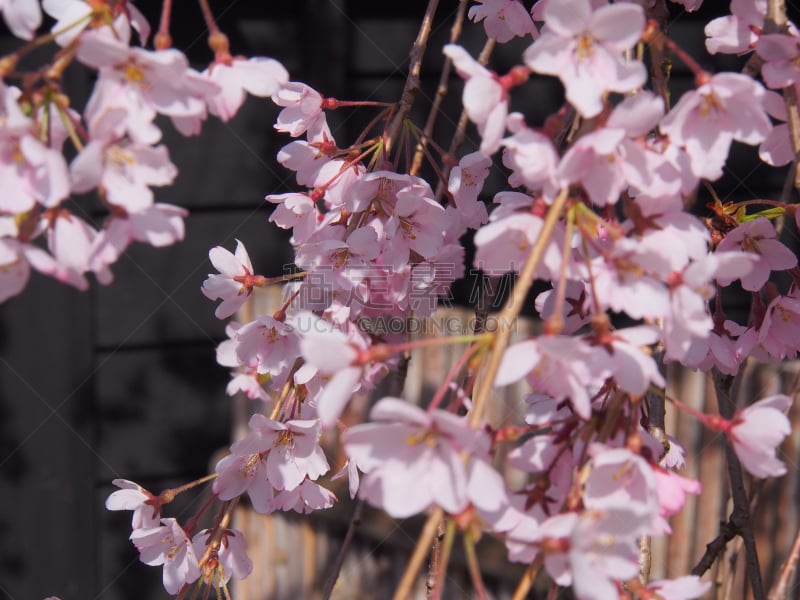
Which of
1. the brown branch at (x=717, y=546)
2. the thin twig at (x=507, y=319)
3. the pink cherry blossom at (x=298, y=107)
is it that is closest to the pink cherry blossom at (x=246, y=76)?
the thin twig at (x=507, y=319)

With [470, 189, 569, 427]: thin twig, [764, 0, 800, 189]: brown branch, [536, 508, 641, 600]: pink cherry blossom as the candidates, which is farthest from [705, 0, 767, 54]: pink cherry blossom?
[536, 508, 641, 600]: pink cherry blossom

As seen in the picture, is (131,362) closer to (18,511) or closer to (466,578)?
(18,511)

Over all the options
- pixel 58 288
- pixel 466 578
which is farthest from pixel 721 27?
pixel 58 288

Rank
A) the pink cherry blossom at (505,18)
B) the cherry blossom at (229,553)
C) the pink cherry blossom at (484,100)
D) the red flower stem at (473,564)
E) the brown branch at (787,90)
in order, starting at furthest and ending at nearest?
1. the pink cherry blossom at (505,18)
2. the cherry blossom at (229,553)
3. the brown branch at (787,90)
4. the pink cherry blossom at (484,100)
5. the red flower stem at (473,564)

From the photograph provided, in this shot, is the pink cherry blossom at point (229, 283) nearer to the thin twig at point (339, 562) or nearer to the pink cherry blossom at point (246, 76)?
the thin twig at point (339, 562)

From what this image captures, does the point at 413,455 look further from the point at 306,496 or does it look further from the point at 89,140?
the point at 306,496
